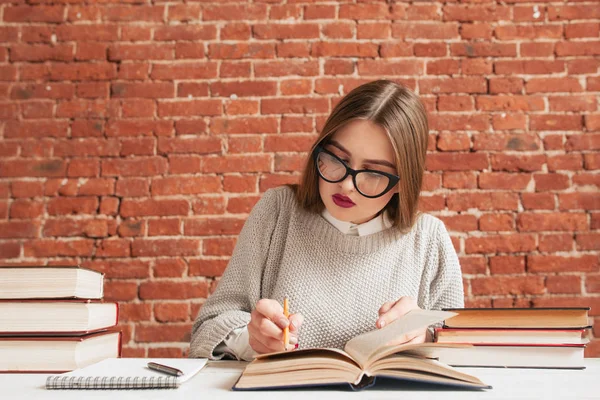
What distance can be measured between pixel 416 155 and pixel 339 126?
222 mm

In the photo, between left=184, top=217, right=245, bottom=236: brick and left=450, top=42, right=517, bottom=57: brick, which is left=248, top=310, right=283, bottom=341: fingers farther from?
left=450, top=42, right=517, bottom=57: brick

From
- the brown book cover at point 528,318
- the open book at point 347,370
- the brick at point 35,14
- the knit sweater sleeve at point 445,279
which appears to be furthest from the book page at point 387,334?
the brick at point 35,14

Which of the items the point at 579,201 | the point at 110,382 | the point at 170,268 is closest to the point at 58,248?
the point at 170,268

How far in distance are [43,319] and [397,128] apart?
88 centimetres

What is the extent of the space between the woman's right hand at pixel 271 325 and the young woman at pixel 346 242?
127mm

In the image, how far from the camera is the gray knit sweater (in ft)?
4.36

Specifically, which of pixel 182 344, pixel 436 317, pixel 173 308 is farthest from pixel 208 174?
pixel 436 317

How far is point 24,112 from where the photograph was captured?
2.07 metres

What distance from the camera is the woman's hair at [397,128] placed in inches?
50.1

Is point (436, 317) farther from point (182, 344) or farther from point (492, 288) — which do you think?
point (182, 344)

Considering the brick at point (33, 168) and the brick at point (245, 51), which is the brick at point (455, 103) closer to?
the brick at point (245, 51)

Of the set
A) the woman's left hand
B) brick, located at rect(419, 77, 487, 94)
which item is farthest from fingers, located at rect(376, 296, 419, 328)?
brick, located at rect(419, 77, 487, 94)

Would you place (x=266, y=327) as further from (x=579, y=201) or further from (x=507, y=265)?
(x=579, y=201)

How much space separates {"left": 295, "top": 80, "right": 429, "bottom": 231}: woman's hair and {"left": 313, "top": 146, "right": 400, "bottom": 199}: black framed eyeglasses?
52mm
